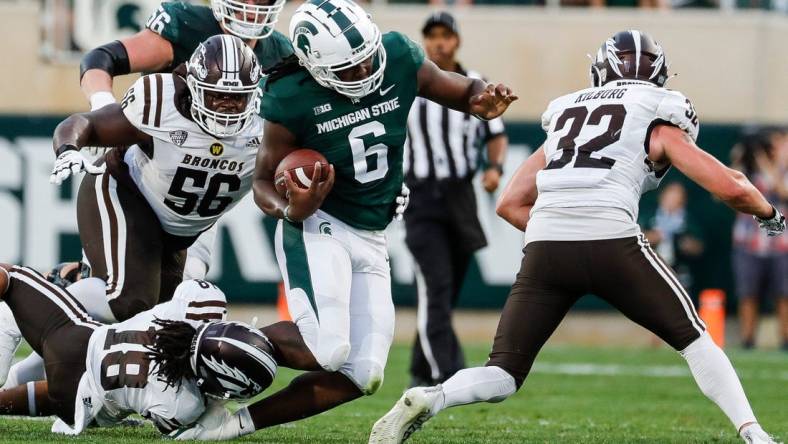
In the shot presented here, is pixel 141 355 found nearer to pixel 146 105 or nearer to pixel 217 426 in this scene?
pixel 217 426

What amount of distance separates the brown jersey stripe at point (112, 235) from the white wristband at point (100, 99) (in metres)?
0.38

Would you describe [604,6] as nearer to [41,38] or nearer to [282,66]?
[41,38]

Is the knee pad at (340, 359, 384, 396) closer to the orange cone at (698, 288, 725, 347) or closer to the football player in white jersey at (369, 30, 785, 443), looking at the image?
the football player in white jersey at (369, 30, 785, 443)

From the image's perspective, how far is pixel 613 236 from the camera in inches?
203

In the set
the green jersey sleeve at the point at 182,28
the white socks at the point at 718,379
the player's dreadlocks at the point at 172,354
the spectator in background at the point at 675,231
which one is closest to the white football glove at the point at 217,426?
the player's dreadlocks at the point at 172,354

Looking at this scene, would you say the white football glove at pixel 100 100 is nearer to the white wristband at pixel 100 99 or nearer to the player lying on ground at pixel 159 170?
the white wristband at pixel 100 99

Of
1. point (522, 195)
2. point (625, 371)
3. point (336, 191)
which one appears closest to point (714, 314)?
point (625, 371)

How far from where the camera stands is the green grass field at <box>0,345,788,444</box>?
227 inches

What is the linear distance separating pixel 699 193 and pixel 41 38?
6420mm

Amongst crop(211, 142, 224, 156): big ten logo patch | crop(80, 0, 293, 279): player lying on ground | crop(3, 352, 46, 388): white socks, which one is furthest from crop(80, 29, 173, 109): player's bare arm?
crop(3, 352, 46, 388): white socks

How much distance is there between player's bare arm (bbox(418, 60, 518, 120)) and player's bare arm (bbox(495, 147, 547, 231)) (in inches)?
9.9

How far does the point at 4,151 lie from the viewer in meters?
12.3

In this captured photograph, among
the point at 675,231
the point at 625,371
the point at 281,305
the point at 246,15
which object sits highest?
the point at 246,15

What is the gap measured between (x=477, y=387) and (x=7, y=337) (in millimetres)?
1797
